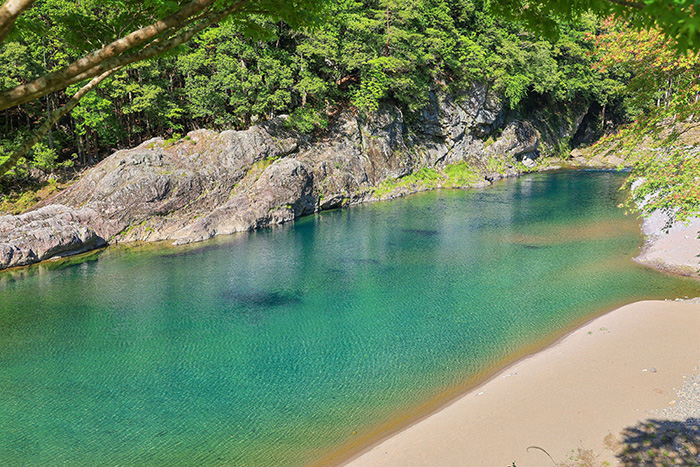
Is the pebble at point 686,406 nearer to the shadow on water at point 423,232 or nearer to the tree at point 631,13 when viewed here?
the tree at point 631,13

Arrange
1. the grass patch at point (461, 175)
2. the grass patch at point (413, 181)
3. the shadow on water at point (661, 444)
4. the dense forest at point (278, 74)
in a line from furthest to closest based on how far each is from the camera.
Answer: the grass patch at point (461, 175) → the grass patch at point (413, 181) → the dense forest at point (278, 74) → the shadow on water at point (661, 444)

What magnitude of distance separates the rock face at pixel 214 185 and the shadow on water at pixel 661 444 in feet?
88.9

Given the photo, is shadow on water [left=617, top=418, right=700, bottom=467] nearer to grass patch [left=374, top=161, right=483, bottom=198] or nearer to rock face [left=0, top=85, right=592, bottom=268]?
rock face [left=0, top=85, right=592, bottom=268]

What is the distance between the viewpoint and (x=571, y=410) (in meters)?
10.0

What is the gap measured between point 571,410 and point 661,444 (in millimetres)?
1833

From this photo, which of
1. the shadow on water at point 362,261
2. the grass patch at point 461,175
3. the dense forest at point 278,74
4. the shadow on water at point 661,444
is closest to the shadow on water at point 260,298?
the shadow on water at point 362,261

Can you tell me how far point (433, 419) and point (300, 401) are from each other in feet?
12.2

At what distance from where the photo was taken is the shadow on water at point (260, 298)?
18.7m

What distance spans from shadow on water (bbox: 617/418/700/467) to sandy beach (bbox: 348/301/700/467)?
0.03 meters

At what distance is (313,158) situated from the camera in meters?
39.0

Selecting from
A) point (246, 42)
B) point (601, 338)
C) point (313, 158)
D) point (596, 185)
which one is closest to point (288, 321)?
point (601, 338)

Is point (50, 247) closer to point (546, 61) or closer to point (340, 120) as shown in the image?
point (340, 120)

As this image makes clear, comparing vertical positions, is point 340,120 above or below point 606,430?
above

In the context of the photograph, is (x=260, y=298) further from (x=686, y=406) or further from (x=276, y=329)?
(x=686, y=406)
